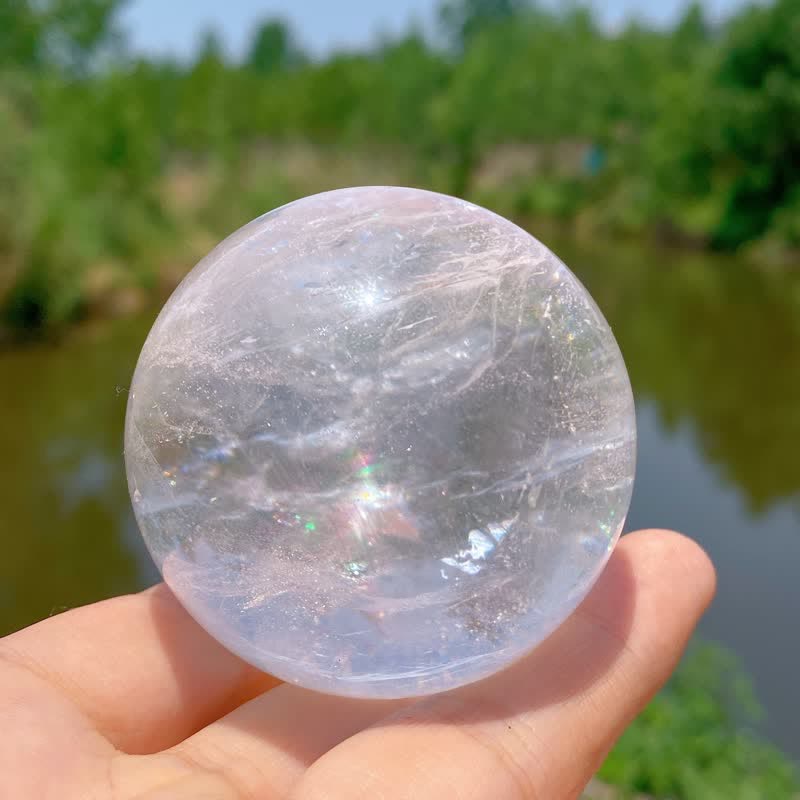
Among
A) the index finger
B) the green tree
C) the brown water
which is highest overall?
the green tree

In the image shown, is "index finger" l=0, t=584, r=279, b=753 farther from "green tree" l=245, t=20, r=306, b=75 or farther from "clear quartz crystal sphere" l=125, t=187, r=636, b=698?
"green tree" l=245, t=20, r=306, b=75

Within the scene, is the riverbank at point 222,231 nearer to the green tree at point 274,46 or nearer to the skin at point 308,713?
the skin at point 308,713

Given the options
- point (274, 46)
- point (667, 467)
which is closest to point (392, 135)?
A: point (667, 467)

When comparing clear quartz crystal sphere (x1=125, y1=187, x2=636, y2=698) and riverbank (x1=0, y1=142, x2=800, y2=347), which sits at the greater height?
clear quartz crystal sphere (x1=125, y1=187, x2=636, y2=698)

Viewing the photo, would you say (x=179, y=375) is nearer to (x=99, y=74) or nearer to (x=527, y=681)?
(x=527, y=681)

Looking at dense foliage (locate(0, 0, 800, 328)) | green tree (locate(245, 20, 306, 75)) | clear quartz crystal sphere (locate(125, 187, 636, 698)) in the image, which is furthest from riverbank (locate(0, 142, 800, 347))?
green tree (locate(245, 20, 306, 75))

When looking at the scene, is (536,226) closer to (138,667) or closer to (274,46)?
(138,667)

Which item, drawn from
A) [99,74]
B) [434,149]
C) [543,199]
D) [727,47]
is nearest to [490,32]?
[434,149]
